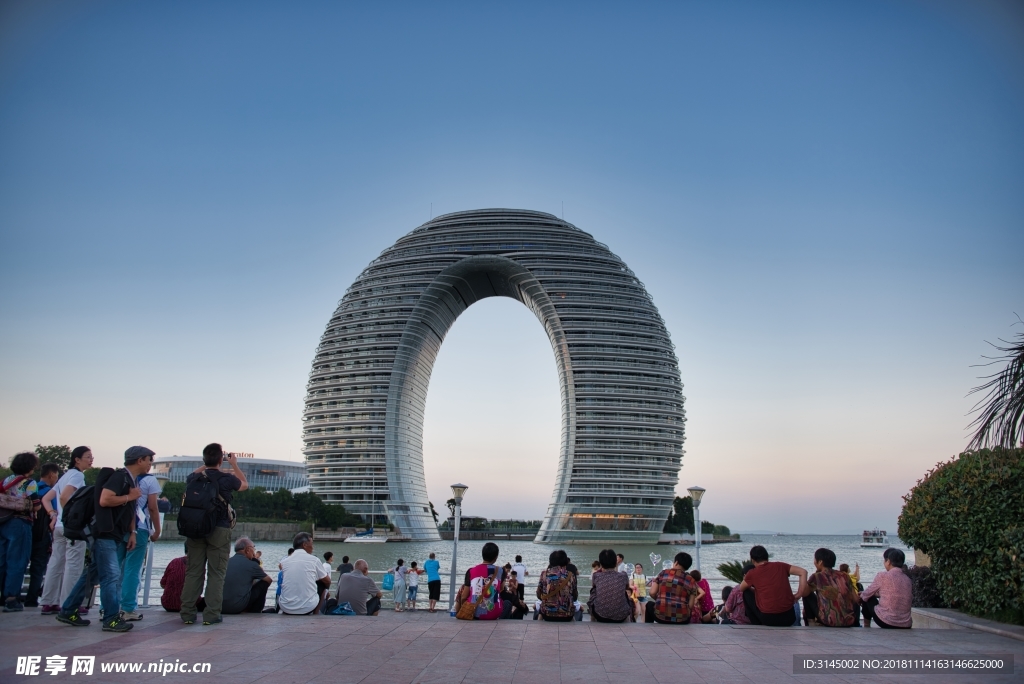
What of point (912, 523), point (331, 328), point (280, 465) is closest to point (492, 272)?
point (331, 328)

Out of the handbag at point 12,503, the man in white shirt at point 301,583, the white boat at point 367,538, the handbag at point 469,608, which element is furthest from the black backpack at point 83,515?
the white boat at point 367,538

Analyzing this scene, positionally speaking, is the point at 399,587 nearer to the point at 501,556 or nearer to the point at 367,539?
the point at 501,556

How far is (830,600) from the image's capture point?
7.89m

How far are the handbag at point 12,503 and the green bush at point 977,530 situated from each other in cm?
999

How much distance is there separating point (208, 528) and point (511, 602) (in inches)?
137

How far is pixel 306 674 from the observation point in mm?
4812

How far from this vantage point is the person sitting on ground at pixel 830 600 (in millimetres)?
7855

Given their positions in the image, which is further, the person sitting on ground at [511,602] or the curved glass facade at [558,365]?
the curved glass facade at [558,365]

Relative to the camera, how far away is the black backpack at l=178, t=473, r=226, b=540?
6602 mm

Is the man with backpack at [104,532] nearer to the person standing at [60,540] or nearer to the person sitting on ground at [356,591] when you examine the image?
the person standing at [60,540]

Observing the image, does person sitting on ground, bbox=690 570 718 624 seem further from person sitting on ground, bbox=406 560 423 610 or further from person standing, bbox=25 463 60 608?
person sitting on ground, bbox=406 560 423 610

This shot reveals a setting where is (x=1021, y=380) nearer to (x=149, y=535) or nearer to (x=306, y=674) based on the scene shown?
(x=306, y=674)

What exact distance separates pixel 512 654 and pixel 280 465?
19587 centimetres

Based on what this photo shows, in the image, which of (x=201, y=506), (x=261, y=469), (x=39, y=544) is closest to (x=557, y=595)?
(x=201, y=506)
